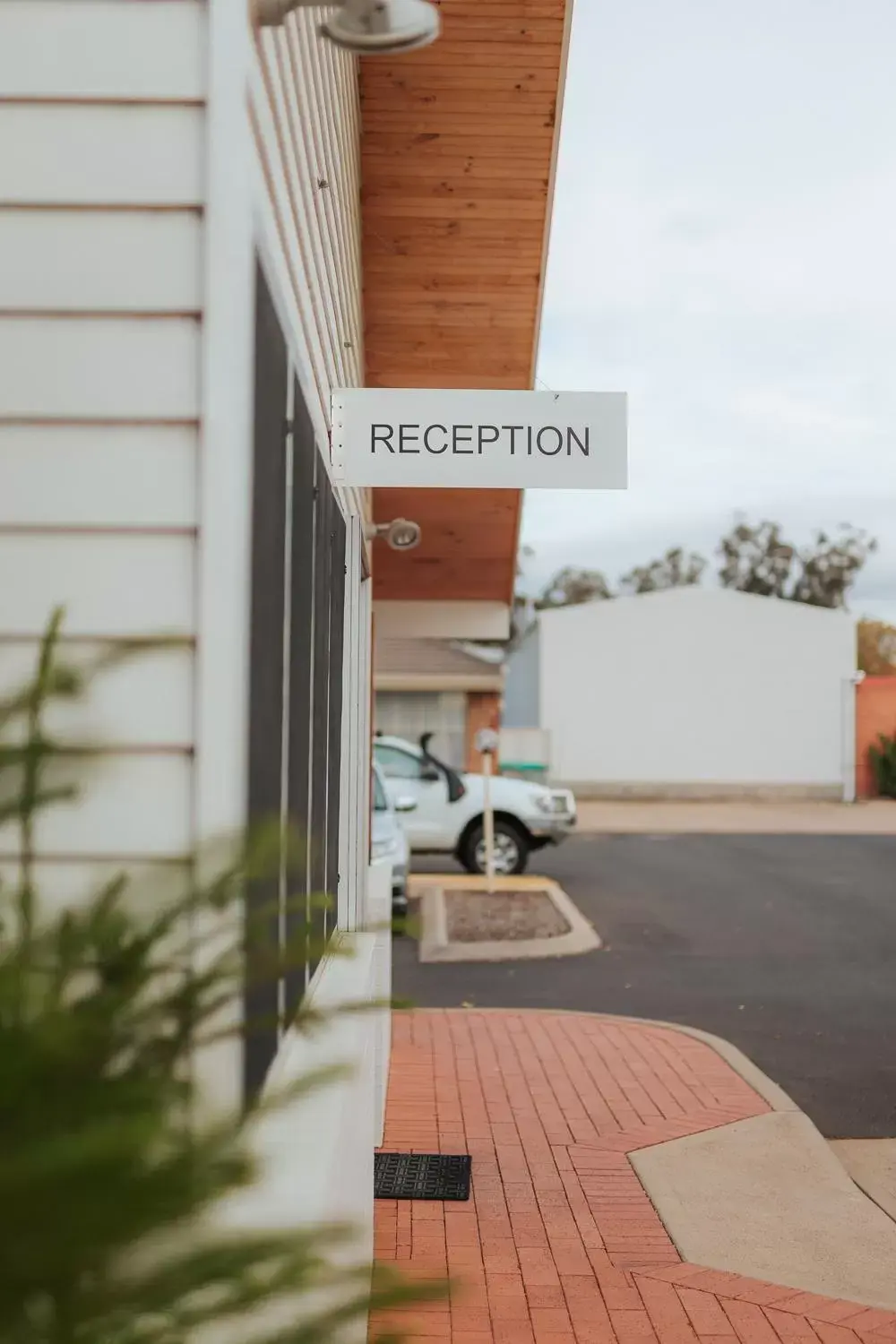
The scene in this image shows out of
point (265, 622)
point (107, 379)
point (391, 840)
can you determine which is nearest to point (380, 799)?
point (391, 840)

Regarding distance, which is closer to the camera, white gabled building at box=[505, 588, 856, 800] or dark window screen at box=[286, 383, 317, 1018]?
dark window screen at box=[286, 383, 317, 1018]

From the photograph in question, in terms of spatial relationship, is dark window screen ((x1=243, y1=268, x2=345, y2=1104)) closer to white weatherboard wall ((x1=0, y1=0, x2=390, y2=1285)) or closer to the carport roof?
white weatherboard wall ((x1=0, y1=0, x2=390, y2=1285))

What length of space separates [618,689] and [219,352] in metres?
34.4

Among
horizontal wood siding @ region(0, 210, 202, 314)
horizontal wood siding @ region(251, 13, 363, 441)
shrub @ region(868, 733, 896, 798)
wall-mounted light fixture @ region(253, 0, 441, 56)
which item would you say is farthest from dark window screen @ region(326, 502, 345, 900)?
shrub @ region(868, 733, 896, 798)

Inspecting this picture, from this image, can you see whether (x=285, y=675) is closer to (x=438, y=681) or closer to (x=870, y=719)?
(x=438, y=681)

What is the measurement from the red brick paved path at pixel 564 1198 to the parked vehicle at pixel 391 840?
510 cm

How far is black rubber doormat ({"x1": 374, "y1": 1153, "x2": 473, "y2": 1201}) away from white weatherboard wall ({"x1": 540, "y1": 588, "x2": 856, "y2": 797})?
2964 centimetres

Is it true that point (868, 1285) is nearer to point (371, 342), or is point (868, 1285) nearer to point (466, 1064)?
point (466, 1064)

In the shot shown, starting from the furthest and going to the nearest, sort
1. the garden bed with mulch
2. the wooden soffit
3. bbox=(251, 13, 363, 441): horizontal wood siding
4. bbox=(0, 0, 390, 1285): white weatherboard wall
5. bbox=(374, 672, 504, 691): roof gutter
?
bbox=(374, 672, 504, 691): roof gutter < the garden bed with mulch < the wooden soffit < bbox=(251, 13, 363, 441): horizontal wood siding < bbox=(0, 0, 390, 1285): white weatherboard wall

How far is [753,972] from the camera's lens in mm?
10789

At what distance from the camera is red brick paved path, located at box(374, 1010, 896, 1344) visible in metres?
4.27

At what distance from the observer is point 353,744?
5887 mm

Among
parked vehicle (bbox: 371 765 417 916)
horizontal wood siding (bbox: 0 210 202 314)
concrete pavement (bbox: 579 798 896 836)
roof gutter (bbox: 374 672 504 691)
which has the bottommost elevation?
concrete pavement (bbox: 579 798 896 836)

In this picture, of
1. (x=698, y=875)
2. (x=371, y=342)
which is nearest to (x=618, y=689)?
(x=698, y=875)
